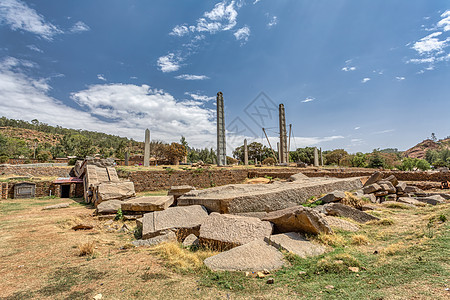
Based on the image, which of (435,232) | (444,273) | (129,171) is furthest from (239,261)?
(129,171)

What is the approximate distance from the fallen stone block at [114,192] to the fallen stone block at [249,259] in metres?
7.41

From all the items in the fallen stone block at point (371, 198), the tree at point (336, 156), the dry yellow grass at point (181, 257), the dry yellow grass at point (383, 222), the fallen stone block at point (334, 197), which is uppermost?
the tree at point (336, 156)

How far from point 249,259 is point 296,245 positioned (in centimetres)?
108

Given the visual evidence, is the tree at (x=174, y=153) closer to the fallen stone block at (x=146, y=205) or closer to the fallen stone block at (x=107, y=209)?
the fallen stone block at (x=107, y=209)

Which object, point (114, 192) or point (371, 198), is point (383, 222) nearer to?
point (371, 198)

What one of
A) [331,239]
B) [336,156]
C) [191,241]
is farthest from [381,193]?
[336,156]

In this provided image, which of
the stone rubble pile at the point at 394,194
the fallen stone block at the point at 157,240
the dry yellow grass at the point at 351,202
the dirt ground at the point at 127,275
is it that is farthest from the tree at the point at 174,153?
the dirt ground at the point at 127,275

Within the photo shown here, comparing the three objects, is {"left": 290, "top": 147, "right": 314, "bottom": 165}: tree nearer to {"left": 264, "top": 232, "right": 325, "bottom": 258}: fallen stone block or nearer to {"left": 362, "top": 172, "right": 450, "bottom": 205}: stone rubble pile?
{"left": 362, "top": 172, "right": 450, "bottom": 205}: stone rubble pile

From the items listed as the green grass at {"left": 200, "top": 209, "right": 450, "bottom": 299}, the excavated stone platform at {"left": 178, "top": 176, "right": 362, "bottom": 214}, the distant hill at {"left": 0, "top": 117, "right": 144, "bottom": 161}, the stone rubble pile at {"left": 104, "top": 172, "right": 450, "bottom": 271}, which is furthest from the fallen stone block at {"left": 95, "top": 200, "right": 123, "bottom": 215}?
the distant hill at {"left": 0, "top": 117, "right": 144, "bottom": 161}

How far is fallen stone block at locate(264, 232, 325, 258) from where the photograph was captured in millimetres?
3793

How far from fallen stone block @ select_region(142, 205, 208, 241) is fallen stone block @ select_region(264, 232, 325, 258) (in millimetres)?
2097

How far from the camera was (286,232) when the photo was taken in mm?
4840

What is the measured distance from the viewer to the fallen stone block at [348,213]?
227 inches

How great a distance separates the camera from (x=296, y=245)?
4.02m
